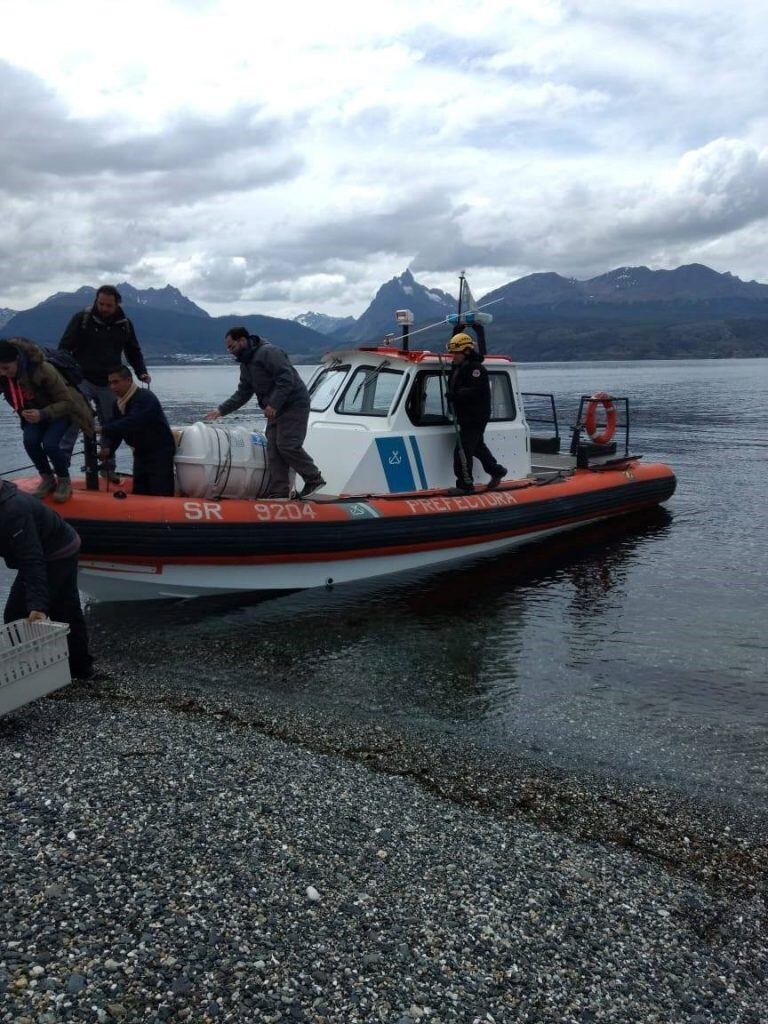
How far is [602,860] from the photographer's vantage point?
3.77m

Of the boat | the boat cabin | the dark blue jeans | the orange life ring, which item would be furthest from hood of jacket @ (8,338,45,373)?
the orange life ring

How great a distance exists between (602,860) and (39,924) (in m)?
2.54

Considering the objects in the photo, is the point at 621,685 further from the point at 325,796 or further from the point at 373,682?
the point at 325,796

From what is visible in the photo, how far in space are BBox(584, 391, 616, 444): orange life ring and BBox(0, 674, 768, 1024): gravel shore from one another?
8.50 meters

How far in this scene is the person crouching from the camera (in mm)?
5879

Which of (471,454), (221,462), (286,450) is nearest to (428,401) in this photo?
(471,454)

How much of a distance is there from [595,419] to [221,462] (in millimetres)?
7140

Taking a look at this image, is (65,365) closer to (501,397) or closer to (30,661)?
(30,661)

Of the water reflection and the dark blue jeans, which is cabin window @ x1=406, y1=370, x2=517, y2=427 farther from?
the dark blue jeans

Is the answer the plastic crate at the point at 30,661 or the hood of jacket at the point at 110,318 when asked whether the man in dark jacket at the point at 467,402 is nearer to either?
the hood of jacket at the point at 110,318

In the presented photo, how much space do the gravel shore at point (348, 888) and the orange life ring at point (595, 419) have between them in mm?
8501

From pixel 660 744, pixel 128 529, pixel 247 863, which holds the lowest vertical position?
pixel 660 744

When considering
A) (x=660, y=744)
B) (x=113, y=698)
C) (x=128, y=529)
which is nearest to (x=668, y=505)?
(x=660, y=744)

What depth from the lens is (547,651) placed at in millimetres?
7004
